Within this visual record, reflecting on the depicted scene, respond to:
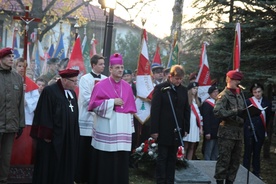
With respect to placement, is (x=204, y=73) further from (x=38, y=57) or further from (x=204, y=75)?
(x=38, y=57)

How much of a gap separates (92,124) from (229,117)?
85.4 inches

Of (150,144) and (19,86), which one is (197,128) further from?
(19,86)

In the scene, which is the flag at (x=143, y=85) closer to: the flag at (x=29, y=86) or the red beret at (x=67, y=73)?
the flag at (x=29, y=86)

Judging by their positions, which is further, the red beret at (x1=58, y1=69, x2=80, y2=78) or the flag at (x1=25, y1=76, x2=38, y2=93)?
the flag at (x1=25, y1=76, x2=38, y2=93)

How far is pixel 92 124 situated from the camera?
27.0 feet

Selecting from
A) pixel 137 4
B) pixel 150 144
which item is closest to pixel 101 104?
pixel 150 144

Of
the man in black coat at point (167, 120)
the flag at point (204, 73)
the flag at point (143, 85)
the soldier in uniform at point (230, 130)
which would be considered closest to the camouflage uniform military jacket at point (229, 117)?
the soldier in uniform at point (230, 130)

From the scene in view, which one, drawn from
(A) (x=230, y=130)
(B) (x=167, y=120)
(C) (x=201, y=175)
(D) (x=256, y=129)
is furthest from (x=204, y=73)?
(B) (x=167, y=120)

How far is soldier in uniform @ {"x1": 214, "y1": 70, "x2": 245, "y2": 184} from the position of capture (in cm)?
819

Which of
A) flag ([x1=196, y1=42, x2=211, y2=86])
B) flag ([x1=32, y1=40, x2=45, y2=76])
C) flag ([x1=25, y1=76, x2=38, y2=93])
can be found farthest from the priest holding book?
flag ([x1=32, y1=40, x2=45, y2=76])

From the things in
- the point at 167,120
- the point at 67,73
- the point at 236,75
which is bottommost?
the point at 167,120

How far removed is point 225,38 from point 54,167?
278 inches

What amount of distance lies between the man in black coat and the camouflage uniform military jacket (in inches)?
22.8

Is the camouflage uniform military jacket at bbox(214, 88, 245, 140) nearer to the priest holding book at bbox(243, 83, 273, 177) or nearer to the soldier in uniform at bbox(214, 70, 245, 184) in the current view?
the soldier in uniform at bbox(214, 70, 245, 184)
